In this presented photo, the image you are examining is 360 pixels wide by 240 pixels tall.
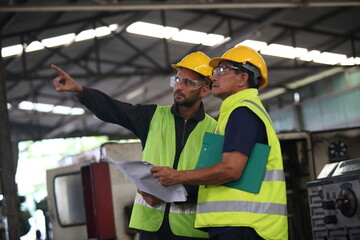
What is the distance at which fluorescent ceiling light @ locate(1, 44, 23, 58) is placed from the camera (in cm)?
1619

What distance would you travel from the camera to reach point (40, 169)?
1214 inches

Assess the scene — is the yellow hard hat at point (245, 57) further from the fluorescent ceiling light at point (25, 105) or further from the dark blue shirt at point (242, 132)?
the fluorescent ceiling light at point (25, 105)

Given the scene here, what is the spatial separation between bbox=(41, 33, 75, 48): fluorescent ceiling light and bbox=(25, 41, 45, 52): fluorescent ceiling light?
0.16 metres

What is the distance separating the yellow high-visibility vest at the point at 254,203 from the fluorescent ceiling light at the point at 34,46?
45.1 ft

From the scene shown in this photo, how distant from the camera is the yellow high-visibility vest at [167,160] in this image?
3842mm

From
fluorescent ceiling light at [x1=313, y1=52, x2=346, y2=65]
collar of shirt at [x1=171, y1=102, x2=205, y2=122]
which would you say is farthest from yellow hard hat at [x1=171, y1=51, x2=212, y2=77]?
fluorescent ceiling light at [x1=313, y1=52, x2=346, y2=65]

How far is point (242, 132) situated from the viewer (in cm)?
312

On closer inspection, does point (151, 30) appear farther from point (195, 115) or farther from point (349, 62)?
point (195, 115)

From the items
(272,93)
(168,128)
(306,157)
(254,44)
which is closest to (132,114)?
(168,128)

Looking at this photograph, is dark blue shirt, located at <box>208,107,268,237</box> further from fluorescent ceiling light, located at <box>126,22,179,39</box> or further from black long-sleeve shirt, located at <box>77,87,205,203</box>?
fluorescent ceiling light, located at <box>126,22,179,39</box>

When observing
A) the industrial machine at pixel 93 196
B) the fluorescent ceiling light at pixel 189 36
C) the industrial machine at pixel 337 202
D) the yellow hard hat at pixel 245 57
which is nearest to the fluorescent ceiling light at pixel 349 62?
the fluorescent ceiling light at pixel 189 36

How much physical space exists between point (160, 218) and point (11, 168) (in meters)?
6.50

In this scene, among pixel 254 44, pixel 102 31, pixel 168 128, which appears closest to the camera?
pixel 168 128

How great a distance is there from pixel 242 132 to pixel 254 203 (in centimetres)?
38
